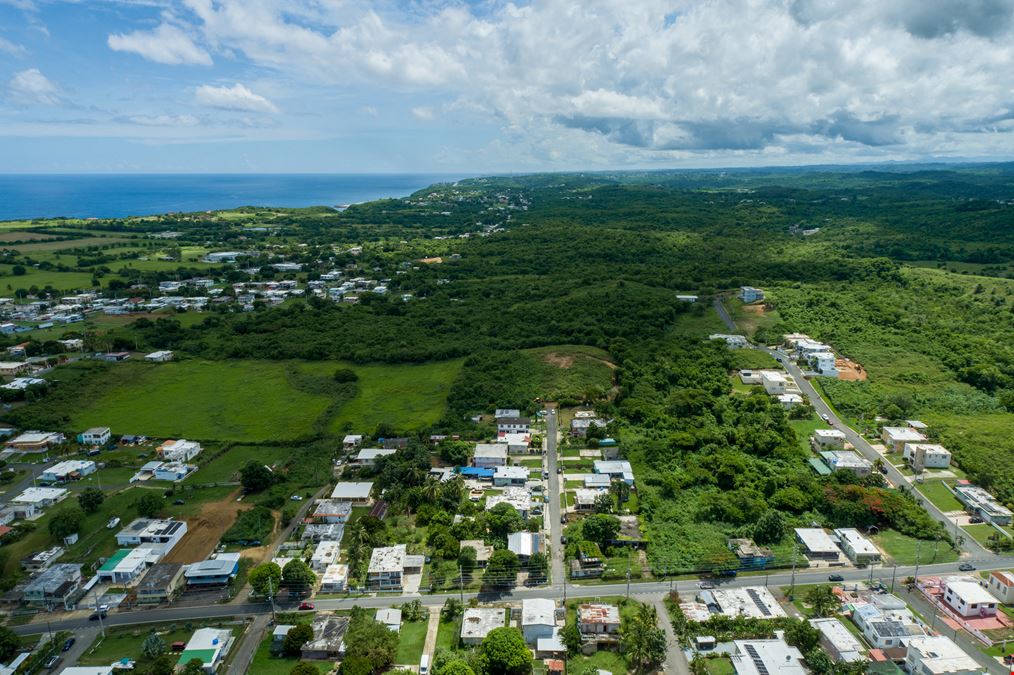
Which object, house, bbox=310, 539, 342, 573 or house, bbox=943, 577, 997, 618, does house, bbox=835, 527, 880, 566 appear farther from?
house, bbox=310, 539, 342, 573

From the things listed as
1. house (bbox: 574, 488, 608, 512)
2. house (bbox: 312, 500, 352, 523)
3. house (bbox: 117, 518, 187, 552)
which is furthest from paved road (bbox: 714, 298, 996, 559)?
house (bbox: 117, 518, 187, 552)

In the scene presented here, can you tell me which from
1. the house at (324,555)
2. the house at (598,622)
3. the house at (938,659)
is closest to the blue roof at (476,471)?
the house at (324,555)

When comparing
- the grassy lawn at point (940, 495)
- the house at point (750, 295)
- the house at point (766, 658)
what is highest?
the house at point (750, 295)

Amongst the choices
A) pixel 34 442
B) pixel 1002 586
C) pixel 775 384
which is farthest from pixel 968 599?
pixel 34 442

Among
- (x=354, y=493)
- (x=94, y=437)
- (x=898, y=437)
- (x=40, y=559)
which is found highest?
(x=94, y=437)

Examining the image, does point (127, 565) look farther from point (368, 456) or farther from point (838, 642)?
point (838, 642)

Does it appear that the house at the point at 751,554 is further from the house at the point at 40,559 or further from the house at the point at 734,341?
the house at the point at 40,559

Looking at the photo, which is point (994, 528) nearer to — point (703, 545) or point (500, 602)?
point (703, 545)
